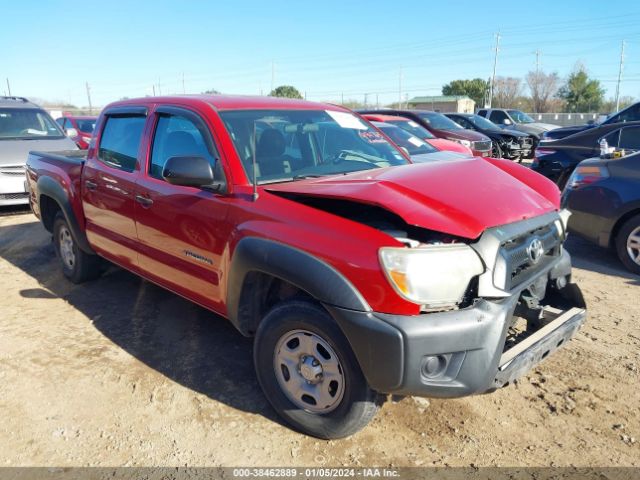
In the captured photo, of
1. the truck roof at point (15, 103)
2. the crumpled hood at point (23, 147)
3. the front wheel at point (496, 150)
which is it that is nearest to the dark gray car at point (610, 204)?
the crumpled hood at point (23, 147)

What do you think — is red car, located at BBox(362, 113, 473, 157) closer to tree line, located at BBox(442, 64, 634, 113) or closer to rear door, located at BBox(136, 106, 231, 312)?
rear door, located at BBox(136, 106, 231, 312)

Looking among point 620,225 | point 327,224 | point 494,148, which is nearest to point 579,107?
point 494,148

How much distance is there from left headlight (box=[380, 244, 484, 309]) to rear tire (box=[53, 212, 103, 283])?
3.81 metres

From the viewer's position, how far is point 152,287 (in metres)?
5.36

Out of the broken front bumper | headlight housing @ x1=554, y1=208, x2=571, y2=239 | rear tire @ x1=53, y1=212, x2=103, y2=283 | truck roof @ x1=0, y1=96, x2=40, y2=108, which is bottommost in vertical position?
rear tire @ x1=53, y1=212, x2=103, y2=283

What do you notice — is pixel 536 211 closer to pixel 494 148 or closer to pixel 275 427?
pixel 275 427

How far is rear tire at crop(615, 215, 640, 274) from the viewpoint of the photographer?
543 centimetres

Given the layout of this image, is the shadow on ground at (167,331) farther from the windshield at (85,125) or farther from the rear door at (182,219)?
the windshield at (85,125)

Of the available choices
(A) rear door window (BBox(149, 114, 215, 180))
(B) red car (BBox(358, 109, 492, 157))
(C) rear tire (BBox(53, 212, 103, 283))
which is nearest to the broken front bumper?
(A) rear door window (BBox(149, 114, 215, 180))

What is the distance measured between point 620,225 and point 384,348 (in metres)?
4.41

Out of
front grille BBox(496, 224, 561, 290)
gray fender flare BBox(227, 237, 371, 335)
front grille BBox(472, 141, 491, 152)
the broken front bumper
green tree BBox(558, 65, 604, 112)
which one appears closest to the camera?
the broken front bumper

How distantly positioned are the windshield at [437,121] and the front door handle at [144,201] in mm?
10491

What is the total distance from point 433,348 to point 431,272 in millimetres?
343

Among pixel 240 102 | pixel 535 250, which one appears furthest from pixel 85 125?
pixel 535 250
